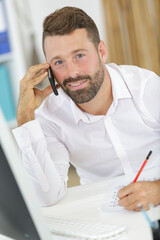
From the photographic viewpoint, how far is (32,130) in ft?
4.52

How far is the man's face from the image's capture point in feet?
4.79

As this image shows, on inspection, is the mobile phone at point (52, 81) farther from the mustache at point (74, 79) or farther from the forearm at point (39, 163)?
the forearm at point (39, 163)

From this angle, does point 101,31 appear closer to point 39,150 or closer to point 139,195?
point 39,150

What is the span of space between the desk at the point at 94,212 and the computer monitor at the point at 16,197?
0.24 meters

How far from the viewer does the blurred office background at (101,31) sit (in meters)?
2.78

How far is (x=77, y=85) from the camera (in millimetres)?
1490

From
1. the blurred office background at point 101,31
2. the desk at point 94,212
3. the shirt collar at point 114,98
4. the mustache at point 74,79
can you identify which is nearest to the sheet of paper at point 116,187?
the desk at point 94,212

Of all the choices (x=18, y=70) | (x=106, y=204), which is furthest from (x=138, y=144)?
(x=18, y=70)

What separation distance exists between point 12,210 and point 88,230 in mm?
205

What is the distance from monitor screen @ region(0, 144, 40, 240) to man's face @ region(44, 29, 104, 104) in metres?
0.81

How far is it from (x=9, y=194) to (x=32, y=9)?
Result: 291 cm

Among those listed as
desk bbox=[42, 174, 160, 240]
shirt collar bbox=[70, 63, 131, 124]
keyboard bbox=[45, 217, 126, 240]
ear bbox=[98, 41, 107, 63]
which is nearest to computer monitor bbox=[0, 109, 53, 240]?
keyboard bbox=[45, 217, 126, 240]

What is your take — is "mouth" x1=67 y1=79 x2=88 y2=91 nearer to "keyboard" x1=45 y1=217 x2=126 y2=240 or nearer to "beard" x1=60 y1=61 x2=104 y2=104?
"beard" x1=60 y1=61 x2=104 y2=104

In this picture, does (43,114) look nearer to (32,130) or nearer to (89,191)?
(32,130)
